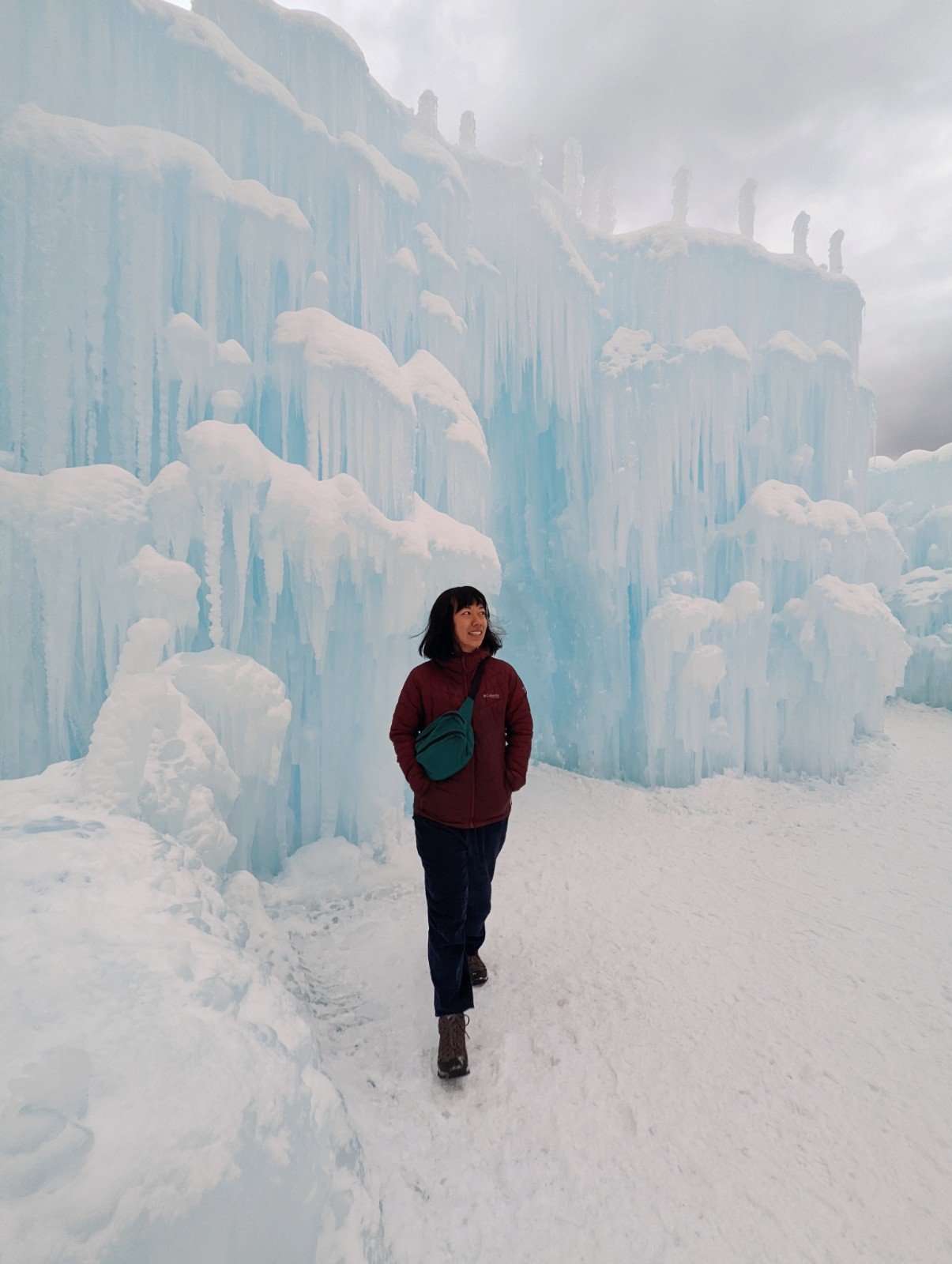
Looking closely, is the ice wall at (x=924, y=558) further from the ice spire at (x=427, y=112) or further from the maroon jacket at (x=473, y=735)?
the maroon jacket at (x=473, y=735)

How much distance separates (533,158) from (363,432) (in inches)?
215

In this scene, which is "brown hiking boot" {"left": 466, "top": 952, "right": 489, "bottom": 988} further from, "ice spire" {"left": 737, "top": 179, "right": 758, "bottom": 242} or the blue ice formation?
"ice spire" {"left": 737, "top": 179, "right": 758, "bottom": 242}

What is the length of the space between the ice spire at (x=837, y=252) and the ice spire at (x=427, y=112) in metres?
6.68

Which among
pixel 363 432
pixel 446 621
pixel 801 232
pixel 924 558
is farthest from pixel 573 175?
Result: pixel 924 558

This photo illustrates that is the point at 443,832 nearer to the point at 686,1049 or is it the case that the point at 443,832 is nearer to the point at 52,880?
the point at 52,880

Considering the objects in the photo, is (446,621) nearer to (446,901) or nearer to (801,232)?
(446,901)

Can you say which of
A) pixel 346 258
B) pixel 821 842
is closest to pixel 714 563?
pixel 821 842

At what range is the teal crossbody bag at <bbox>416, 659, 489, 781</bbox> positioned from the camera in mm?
2348

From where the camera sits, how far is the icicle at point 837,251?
899cm

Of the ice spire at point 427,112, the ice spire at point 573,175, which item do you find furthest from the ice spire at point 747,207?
the ice spire at point 427,112

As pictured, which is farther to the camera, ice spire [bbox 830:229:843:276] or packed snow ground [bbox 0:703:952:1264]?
ice spire [bbox 830:229:843:276]

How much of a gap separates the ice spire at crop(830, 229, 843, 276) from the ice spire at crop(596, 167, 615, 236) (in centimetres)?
357

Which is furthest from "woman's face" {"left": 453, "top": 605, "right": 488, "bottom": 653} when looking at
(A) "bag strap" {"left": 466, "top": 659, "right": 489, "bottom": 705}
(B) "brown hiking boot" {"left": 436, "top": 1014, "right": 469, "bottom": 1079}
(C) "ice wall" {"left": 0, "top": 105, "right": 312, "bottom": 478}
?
(C) "ice wall" {"left": 0, "top": 105, "right": 312, "bottom": 478}

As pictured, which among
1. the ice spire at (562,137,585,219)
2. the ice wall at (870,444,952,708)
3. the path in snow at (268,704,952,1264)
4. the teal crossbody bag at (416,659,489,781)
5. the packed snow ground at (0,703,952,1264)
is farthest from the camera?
the ice wall at (870,444,952,708)
